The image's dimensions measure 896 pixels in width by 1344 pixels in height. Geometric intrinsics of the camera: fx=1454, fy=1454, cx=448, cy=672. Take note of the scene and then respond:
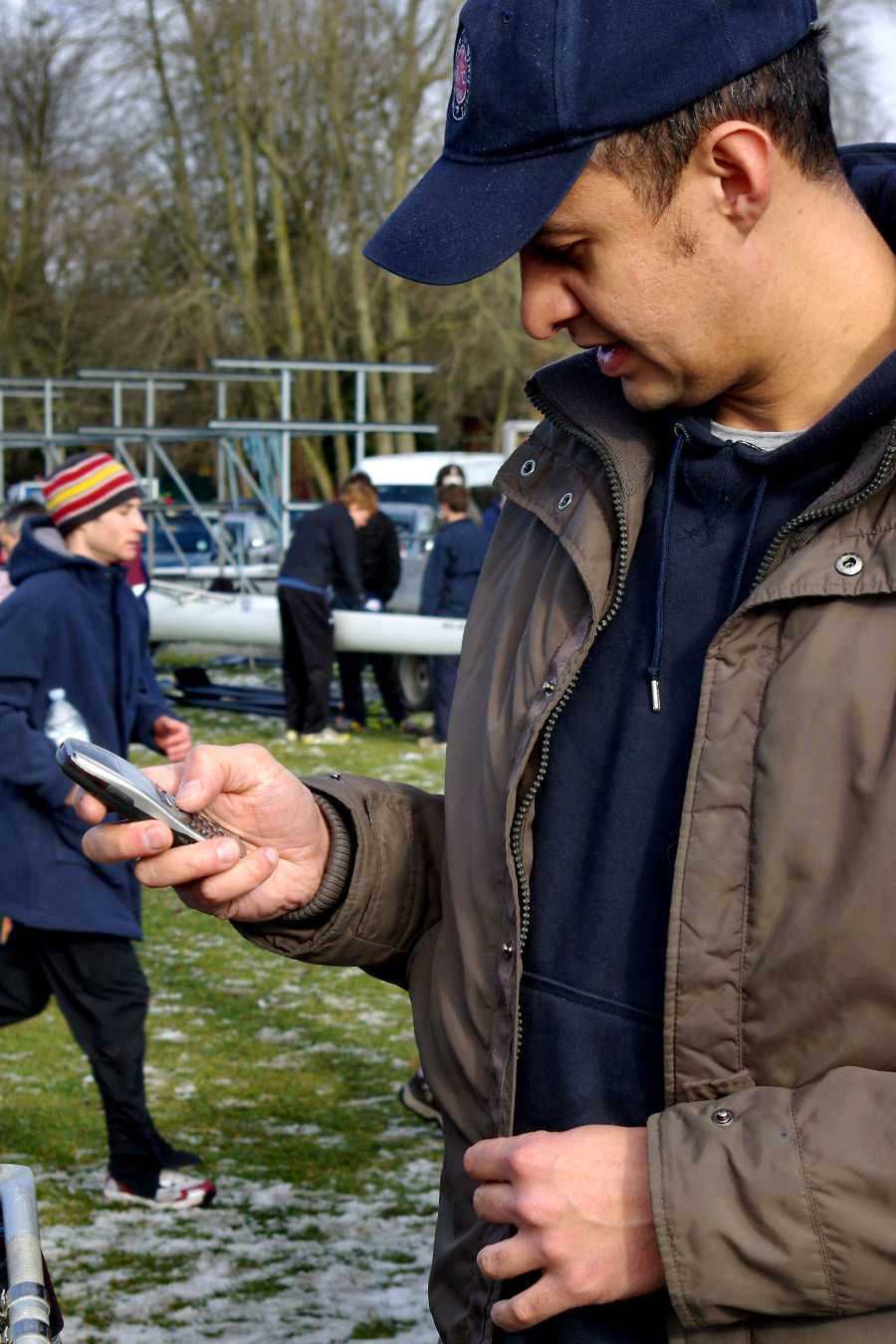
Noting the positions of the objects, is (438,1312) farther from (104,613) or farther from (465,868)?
(104,613)

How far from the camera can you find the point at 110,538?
461 centimetres

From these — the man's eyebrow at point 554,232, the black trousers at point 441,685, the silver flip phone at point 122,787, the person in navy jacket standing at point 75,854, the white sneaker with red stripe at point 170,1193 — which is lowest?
the white sneaker with red stripe at point 170,1193

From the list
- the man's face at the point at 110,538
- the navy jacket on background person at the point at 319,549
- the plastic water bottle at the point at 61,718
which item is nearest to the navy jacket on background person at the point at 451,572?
the navy jacket on background person at the point at 319,549

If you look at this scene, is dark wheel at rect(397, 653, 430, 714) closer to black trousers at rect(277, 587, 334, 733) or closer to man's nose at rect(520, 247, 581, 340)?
black trousers at rect(277, 587, 334, 733)

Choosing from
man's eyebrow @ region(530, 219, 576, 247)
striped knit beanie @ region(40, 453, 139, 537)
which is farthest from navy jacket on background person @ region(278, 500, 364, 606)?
man's eyebrow @ region(530, 219, 576, 247)

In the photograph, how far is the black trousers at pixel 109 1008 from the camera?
416 cm

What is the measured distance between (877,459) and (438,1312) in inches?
43.1

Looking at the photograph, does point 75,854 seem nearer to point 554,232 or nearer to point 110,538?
point 110,538

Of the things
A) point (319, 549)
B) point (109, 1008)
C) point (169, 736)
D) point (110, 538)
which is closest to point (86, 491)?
point (110, 538)

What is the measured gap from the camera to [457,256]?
147 centimetres

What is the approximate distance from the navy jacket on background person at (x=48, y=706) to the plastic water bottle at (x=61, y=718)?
2cm

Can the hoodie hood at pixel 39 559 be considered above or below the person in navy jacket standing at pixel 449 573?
above

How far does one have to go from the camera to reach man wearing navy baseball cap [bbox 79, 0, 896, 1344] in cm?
129

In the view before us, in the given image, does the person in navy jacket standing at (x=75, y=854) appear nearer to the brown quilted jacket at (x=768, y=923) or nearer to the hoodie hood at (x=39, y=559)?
the hoodie hood at (x=39, y=559)
